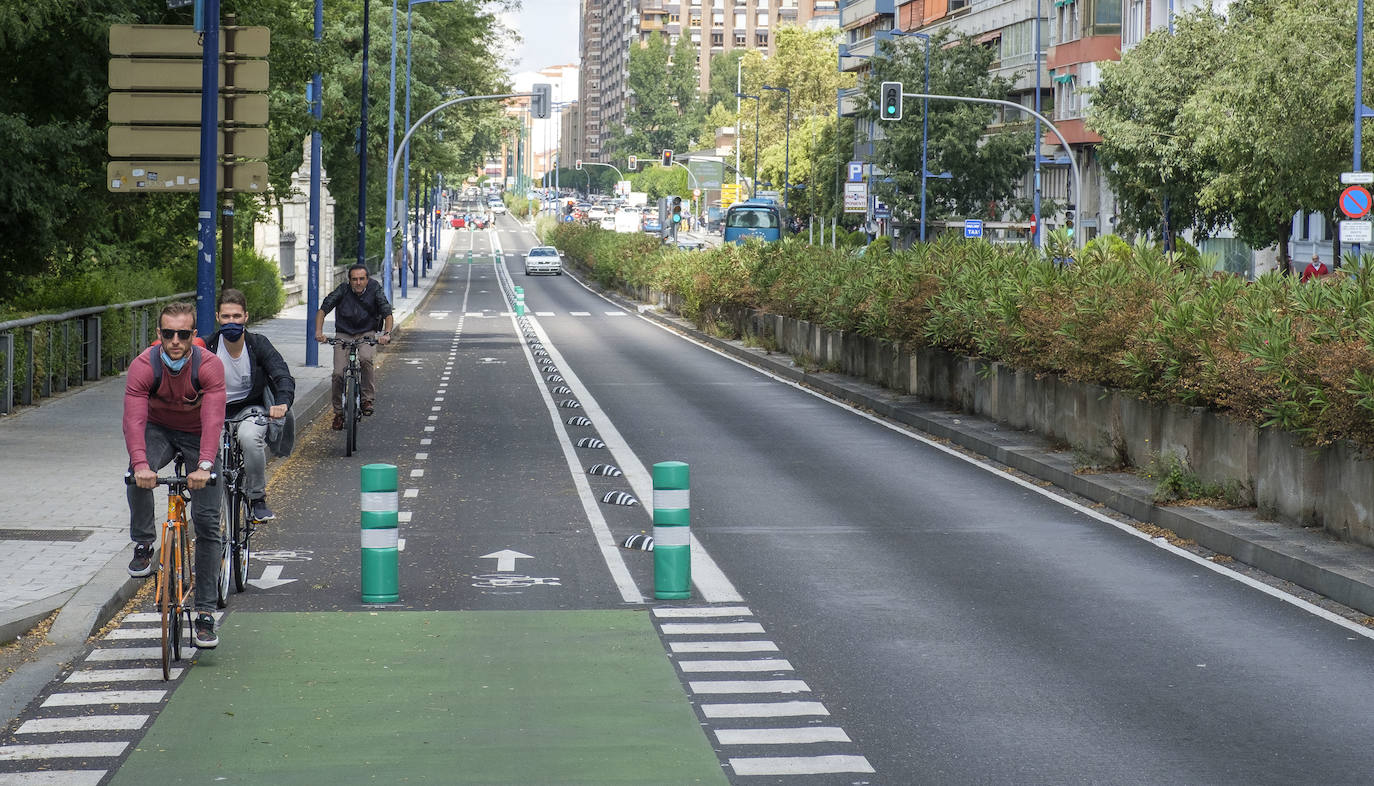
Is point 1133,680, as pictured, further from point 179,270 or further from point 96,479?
point 179,270

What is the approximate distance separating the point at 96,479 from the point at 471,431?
270 inches

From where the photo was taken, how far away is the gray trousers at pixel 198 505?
898cm

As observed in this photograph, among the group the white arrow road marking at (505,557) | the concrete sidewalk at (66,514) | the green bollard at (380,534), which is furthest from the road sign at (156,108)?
the green bollard at (380,534)

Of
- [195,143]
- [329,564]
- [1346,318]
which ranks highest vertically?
[195,143]

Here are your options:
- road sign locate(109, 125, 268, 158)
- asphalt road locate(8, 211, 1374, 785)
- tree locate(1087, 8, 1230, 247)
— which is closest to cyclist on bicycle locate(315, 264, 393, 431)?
asphalt road locate(8, 211, 1374, 785)

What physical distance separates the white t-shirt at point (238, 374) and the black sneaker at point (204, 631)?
201cm

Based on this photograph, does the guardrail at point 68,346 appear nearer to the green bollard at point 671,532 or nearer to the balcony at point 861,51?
the green bollard at point 671,532

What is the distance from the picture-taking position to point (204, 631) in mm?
8992

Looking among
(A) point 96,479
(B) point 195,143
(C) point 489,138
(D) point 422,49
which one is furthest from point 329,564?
(C) point 489,138

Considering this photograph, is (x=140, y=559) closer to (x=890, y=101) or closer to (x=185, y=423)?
(x=185, y=423)

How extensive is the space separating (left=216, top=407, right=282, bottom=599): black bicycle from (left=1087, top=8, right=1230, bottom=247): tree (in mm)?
44083

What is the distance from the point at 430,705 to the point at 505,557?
4212 millimetres

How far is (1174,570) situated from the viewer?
12.2 m

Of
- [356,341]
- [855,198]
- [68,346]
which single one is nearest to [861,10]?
[855,198]
